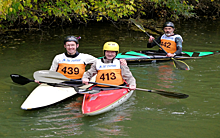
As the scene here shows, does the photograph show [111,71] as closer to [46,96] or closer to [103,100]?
[103,100]

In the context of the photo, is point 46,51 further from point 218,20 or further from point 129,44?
point 218,20

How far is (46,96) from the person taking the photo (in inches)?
192

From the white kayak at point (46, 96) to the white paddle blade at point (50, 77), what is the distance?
13 cm

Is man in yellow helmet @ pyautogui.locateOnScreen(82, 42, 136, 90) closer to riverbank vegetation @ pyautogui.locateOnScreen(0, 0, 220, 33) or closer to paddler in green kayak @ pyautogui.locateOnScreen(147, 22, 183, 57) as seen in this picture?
riverbank vegetation @ pyautogui.locateOnScreen(0, 0, 220, 33)

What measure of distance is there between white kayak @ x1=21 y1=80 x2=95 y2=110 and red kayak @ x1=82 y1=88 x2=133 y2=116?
1.55 feet

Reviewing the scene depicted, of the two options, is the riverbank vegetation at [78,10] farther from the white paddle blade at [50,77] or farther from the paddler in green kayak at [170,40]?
the white paddle blade at [50,77]

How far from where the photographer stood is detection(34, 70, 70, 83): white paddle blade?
202 inches

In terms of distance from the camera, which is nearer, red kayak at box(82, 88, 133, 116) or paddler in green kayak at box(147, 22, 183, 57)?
red kayak at box(82, 88, 133, 116)

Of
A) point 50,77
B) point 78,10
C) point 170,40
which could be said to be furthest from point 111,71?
point 170,40

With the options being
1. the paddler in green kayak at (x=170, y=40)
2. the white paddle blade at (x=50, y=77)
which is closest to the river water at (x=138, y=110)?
the white paddle blade at (x=50, y=77)

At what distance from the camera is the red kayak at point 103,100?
4.42 meters

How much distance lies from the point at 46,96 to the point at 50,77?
44cm

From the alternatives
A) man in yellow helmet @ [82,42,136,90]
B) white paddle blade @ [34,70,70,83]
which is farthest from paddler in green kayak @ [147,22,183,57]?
white paddle blade @ [34,70,70,83]

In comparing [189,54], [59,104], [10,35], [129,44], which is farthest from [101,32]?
[59,104]
